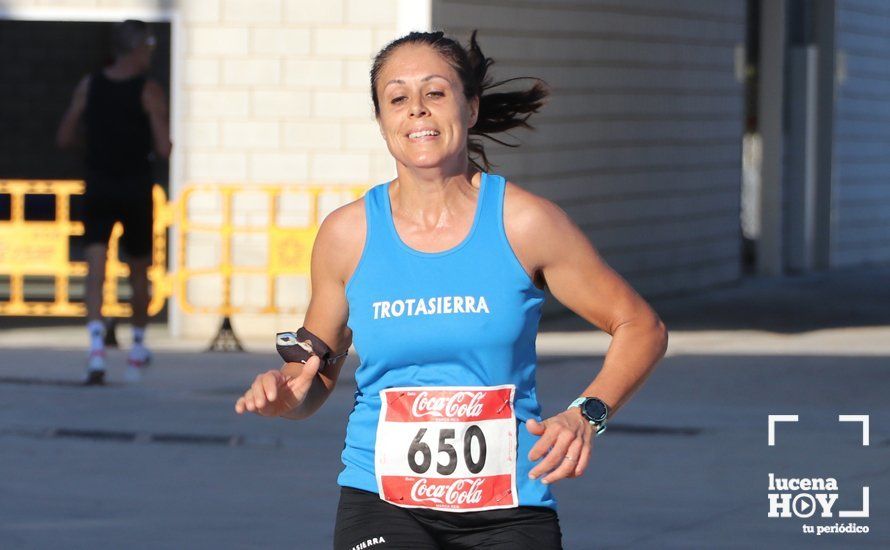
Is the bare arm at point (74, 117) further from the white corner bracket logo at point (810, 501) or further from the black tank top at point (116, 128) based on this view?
the white corner bracket logo at point (810, 501)

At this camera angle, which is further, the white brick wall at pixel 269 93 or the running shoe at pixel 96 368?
the white brick wall at pixel 269 93

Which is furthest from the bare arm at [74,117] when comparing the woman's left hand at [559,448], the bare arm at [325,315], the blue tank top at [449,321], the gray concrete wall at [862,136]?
the gray concrete wall at [862,136]

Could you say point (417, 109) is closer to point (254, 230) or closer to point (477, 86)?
point (477, 86)

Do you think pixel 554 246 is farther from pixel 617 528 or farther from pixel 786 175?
pixel 786 175

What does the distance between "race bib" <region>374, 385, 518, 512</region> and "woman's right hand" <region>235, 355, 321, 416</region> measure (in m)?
0.21

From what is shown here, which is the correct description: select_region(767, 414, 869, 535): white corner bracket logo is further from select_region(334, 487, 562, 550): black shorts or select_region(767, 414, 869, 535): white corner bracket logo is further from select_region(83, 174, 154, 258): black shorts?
select_region(83, 174, 154, 258): black shorts

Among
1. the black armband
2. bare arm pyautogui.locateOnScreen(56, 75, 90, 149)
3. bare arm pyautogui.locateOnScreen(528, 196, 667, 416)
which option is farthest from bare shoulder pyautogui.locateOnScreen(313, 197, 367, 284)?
bare arm pyautogui.locateOnScreen(56, 75, 90, 149)

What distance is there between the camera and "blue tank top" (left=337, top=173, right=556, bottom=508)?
439cm

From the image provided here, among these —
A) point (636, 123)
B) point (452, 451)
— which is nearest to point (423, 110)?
point (452, 451)

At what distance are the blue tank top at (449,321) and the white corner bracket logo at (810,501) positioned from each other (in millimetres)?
3802

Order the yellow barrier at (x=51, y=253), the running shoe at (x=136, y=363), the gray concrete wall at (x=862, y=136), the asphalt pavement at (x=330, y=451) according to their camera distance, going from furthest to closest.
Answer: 1. the gray concrete wall at (x=862, y=136)
2. the yellow barrier at (x=51, y=253)
3. the running shoe at (x=136, y=363)
4. the asphalt pavement at (x=330, y=451)

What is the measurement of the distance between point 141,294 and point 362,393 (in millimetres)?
7864

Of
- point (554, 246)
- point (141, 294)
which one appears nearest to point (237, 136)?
point (141, 294)

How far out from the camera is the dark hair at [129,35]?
38.6ft
